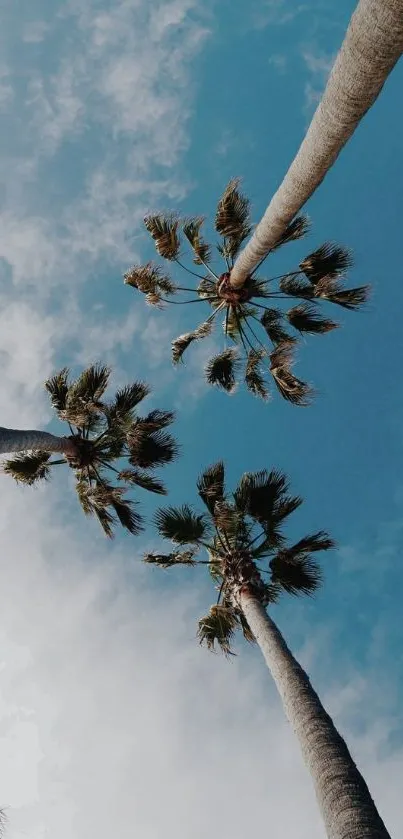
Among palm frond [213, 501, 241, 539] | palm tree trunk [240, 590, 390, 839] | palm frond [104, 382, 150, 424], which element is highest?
palm frond [104, 382, 150, 424]

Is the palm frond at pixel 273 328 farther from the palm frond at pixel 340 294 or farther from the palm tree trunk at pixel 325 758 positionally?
the palm tree trunk at pixel 325 758

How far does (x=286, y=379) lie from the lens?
39.5 feet

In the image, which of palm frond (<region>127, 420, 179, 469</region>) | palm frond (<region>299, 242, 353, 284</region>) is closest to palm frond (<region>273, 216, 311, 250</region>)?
→ palm frond (<region>299, 242, 353, 284</region>)

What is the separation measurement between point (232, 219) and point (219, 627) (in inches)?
335

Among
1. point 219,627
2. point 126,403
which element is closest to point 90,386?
point 126,403

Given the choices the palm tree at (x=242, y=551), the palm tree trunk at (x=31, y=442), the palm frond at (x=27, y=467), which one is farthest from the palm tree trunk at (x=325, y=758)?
the palm frond at (x=27, y=467)

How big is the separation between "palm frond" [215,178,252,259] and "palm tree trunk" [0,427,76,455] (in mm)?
5370

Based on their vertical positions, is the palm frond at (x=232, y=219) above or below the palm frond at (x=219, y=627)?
above

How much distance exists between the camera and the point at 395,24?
3.22 meters

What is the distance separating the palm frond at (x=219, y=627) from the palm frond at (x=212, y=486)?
2098mm

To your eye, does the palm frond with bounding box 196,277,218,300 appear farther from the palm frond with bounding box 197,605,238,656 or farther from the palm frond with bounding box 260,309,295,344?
the palm frond with bounding box 197,605,238,656

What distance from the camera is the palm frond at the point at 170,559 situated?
12.8 meters

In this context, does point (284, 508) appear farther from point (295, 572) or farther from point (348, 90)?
point (348, 90)

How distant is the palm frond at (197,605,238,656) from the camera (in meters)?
12.0
